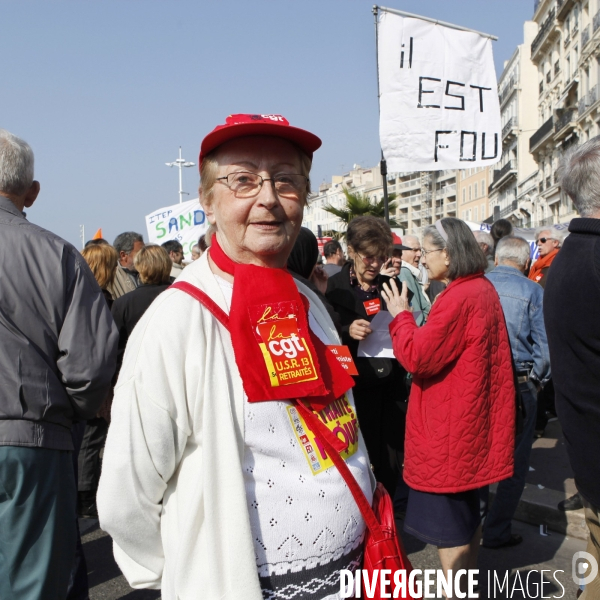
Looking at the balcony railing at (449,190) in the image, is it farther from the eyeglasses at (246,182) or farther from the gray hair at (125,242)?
the eyeglasses at (246,182)

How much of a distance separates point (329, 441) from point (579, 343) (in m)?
1.29

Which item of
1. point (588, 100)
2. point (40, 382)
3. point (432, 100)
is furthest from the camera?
point (588, 100)

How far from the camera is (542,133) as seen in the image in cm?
5222

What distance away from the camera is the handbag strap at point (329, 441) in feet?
5.25

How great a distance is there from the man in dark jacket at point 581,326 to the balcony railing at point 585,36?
4476cm

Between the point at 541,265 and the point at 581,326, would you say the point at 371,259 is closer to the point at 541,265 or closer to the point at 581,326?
the point at 581,326

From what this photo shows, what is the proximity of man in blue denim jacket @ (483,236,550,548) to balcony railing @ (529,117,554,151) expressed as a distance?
1951 inches

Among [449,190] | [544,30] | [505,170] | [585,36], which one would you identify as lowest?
[505,170]

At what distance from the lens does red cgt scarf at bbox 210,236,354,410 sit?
62.2 inches

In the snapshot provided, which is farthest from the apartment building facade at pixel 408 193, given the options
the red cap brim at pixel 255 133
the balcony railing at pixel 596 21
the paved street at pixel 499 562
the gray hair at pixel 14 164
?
the red cap brim at pixel 255 133

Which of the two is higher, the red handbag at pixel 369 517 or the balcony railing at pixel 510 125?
the balcony railing at pixel 510 125

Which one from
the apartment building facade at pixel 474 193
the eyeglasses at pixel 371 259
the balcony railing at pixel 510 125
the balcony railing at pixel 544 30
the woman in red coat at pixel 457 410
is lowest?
the woman in red coat at pixel 457 410

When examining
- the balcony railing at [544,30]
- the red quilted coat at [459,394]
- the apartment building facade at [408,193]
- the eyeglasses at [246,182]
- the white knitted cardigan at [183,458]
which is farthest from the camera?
the apartment building facade at [408,193]

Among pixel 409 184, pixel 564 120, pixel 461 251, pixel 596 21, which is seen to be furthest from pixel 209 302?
pixel 409 184
